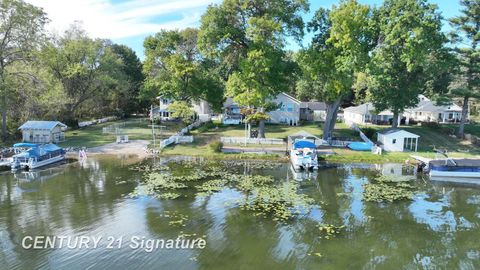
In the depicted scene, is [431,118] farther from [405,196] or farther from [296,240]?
[296,240]

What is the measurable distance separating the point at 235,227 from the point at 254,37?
27081 millimetres

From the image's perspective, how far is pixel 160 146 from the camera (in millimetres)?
40719

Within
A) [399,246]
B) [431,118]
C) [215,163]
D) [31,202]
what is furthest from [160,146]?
[431,118]

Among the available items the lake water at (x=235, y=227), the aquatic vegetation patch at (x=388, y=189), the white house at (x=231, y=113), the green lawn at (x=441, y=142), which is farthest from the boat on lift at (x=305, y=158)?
the white house at (x=231, y=113)

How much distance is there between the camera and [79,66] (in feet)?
169

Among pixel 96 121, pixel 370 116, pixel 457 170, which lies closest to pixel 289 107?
pixel 370 116

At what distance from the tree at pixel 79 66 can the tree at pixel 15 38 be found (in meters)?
5.49

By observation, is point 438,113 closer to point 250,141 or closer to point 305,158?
point 250,141

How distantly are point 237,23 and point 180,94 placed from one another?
48.9 feet

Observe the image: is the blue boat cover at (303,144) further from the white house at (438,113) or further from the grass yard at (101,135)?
the white house at (438,113)

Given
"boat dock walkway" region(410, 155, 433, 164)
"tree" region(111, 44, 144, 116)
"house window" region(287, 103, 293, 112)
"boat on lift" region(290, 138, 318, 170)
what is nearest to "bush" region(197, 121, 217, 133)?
"house window" region(287, 103, 293, 112)

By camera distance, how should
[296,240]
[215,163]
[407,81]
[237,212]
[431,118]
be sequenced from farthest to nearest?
[431,118] < [407,81] < [215,163] < [237,212] < [296,240]

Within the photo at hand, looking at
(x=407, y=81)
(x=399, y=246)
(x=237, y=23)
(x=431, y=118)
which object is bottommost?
(x=399, y=246)

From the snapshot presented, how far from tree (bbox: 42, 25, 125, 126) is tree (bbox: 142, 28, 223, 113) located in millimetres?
6599
